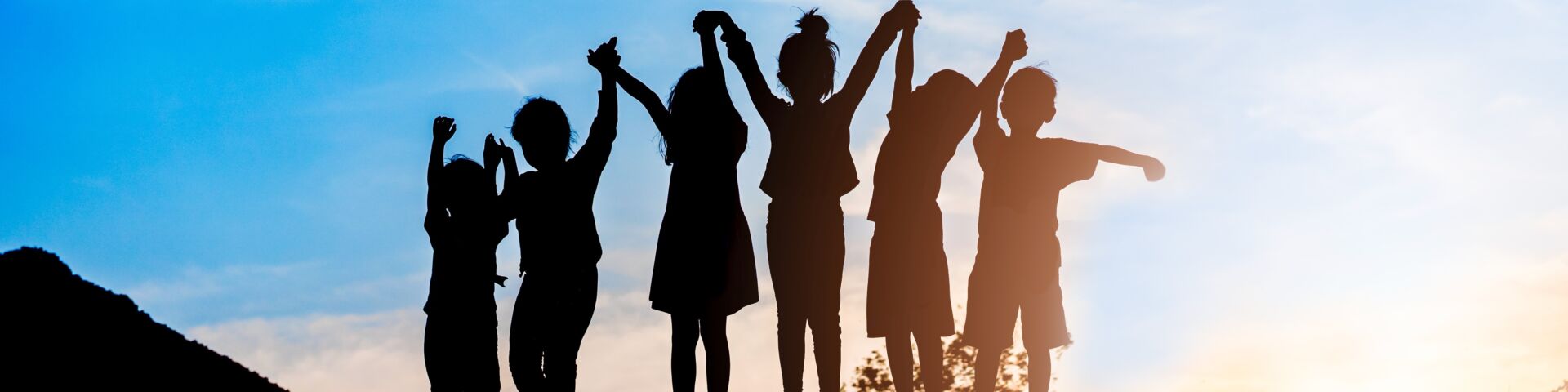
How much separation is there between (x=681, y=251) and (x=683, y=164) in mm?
642

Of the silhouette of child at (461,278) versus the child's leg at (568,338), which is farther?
the silhouette of child at (461,278)

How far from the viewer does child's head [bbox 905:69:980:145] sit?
9.34 meters

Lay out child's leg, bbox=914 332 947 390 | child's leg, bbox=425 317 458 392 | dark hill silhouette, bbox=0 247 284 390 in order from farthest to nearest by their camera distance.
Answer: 1. dark hill silhouette, bbox=0 247 284 390
2. child's leg, bbox=425 317 458 392
3. child's leg, bbox=914 332 947 390

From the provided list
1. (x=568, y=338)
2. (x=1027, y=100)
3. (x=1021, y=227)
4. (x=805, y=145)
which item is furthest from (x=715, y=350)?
(x=1027, y=100)

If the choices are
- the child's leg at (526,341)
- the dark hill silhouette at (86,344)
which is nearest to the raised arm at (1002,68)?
the child's leg at (526,341)

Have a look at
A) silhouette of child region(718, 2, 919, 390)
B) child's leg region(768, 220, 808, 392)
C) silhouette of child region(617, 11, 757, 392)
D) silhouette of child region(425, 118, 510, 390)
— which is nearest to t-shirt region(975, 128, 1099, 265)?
silhouette of child region(718, 2, 919, 390)

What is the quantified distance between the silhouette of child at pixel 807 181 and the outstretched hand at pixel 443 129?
2729 millimetres

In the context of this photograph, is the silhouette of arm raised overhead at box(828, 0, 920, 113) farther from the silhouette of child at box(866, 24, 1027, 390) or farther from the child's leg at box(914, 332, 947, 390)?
the child's leg at box(914, 332, 947, 390)

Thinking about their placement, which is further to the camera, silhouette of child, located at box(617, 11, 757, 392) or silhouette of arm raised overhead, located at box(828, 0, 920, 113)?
silhouette of arm raised overhead, located at box(828, 0, 920, 113)

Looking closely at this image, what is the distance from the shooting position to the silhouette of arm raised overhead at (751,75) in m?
8.99

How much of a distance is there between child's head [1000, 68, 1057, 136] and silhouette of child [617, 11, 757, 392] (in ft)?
8.15

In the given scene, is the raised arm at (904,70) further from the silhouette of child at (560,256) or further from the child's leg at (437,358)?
the child's leg at (437,358)

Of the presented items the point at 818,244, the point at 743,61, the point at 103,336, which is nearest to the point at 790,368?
the point at 818,244

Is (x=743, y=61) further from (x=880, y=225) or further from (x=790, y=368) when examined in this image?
(x=790, y=368)
